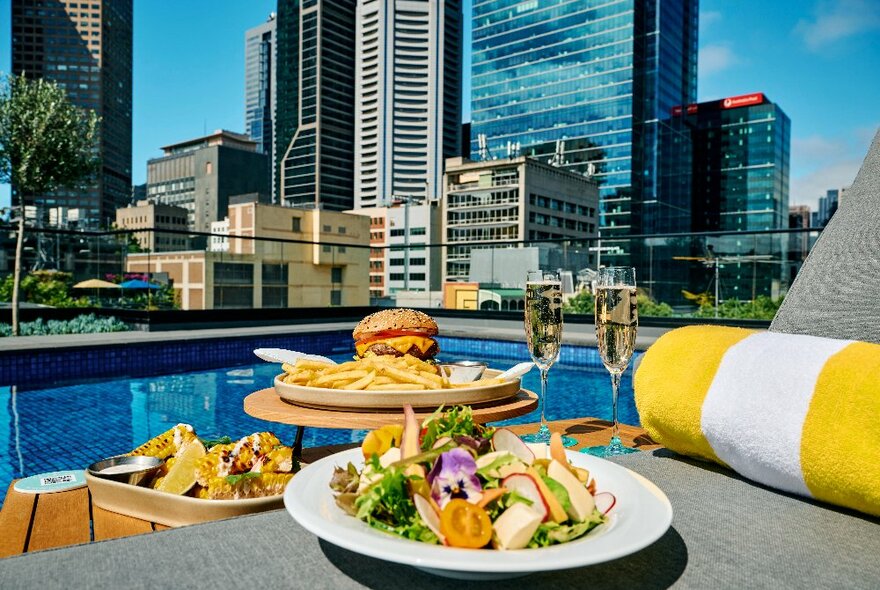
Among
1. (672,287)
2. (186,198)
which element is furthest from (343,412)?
(186,198)

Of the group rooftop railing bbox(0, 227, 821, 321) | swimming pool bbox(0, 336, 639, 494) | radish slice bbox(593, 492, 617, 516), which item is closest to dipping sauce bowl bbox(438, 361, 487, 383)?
radish slice bbox(593, 492, 617, 516)

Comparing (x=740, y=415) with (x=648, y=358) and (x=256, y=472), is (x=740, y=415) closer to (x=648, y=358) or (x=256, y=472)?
(x=648, y=358)

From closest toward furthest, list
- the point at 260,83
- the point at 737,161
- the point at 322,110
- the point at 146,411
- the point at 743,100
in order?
the point at 146,411 < the point at 737,161 < the point at 743,100 < the point at 322,110 < the point at 260,83

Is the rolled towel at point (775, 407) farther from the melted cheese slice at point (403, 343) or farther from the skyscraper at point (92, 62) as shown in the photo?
the skyscraper at point (92, 62)

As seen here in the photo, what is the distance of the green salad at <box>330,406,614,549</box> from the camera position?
67 cm

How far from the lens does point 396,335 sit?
6.77ft

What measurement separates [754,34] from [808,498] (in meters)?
109

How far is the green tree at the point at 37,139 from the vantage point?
1163 centimetres

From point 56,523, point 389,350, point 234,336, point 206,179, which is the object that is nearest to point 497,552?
point 56,523

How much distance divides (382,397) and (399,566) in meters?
0.60

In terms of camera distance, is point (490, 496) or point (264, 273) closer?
point (490, 496)

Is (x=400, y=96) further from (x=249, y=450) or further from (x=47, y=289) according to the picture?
(x=249, y=450)

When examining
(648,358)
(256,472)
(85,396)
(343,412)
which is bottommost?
(85,396)

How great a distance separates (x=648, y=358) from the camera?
1394 mm
